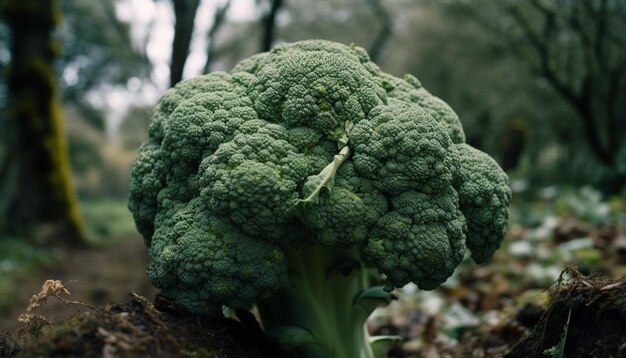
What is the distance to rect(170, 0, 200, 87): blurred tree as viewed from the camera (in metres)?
7.58

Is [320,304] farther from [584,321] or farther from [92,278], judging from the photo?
[92,278]

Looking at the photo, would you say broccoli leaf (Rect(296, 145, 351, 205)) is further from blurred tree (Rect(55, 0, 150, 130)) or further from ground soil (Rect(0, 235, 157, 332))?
blurred tree (Rect(55, 0, 150, 130))

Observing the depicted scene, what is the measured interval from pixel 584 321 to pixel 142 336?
1.89 metres

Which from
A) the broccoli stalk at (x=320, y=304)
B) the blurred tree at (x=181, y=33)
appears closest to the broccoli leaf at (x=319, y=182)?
the broccoli stalk at (x=320, y=304)

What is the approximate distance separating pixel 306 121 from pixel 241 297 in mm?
888

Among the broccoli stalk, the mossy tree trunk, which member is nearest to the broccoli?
the broccoli stalk

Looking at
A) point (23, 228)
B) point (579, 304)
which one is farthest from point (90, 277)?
point (579, 304)

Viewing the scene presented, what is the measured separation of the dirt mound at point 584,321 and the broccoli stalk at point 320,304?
0.79m

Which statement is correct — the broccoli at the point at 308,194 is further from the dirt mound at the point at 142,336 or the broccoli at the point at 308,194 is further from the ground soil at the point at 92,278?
the ground soil at the point at 92,278

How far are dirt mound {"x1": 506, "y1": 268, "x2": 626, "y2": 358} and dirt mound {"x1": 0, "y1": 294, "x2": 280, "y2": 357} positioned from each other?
4.41ft

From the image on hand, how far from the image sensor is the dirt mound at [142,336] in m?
2.11

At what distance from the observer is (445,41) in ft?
85.8

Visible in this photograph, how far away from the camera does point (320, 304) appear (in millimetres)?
2971

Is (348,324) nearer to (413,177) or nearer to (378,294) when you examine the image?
(378,294)
